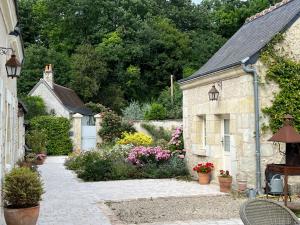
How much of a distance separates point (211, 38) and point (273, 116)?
88.4 ft

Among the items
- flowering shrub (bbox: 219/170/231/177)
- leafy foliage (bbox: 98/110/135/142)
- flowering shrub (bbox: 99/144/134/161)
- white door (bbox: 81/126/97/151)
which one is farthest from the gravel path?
white door (bbox: 81/126/97/151)

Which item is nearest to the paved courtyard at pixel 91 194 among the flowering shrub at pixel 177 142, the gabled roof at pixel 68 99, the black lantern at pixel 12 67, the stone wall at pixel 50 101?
the flowering shrub at pixel 177 142

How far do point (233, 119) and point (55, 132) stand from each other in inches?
665

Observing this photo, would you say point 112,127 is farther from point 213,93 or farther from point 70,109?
point 213,93

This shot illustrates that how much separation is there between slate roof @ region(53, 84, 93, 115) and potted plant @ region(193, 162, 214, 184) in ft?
57.7

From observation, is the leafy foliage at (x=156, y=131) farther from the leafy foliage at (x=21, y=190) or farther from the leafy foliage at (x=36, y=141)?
the leafy foliage at (x=21, y=190)

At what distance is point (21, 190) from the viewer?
6570mm

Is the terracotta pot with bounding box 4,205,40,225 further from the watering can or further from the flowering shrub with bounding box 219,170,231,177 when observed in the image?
the flowering shrub with bounding box 219,170,231,177

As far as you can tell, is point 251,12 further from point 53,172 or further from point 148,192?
point 148,192

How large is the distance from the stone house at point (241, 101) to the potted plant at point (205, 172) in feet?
0.57

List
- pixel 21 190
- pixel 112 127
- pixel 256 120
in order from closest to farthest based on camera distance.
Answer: pixel 21 190
pixel 256 120
pixel 112 127

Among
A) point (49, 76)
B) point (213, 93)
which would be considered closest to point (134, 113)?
point (49, 76)

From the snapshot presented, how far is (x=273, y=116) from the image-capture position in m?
10.1

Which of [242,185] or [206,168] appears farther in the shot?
[206,168]
